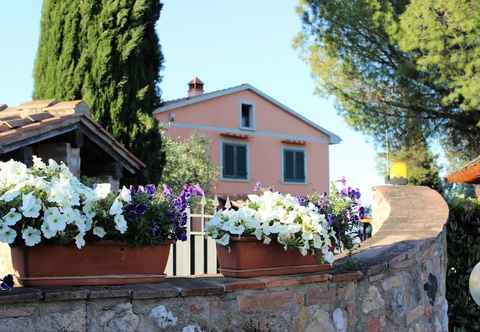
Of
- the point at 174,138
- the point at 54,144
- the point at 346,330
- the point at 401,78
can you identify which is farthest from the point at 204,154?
the point at 346,330

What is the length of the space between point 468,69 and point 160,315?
41.8ft

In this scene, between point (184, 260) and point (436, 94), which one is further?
point (436, 94)

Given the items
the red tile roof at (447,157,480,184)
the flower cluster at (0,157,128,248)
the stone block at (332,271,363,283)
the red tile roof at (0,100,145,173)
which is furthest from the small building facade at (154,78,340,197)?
the flower cluster at (0,157,128,248)

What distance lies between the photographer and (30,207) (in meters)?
2.44

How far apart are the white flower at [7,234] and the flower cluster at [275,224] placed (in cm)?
107

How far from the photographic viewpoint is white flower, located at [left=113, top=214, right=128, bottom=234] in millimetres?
2607

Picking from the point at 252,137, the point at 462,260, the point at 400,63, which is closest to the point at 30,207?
the point at 462,260

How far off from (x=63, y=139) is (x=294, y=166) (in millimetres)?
17202

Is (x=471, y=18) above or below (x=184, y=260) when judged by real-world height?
above

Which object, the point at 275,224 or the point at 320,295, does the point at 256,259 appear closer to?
the point at 275,224

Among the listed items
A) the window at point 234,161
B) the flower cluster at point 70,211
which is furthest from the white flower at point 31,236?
the window at point 234,161

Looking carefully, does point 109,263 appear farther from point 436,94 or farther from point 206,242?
point 436,94

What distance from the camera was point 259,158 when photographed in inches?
915

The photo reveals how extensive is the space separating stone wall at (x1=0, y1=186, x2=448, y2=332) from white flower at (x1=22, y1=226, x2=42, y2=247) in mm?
181
